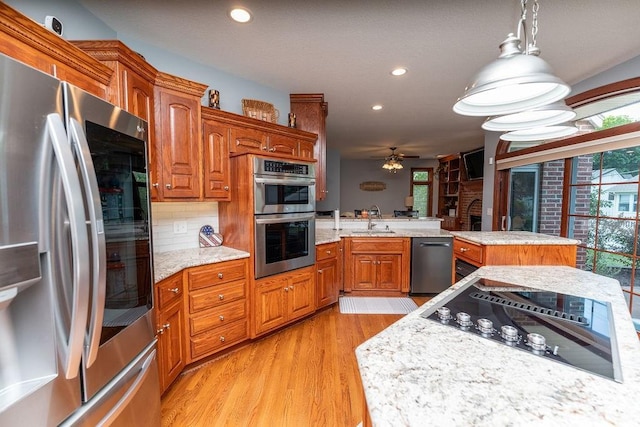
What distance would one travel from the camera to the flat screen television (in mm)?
6508

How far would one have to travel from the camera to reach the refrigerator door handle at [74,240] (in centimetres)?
77

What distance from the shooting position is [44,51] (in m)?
1.17

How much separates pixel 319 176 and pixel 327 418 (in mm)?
2574

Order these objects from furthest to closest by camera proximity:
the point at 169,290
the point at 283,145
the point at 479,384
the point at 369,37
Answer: the point at 283,145 < the point at 369,37 < the point at 169,290 < the point at 479,384

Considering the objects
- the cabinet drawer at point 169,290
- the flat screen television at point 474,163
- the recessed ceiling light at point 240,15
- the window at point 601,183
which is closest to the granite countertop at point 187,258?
the cabinet drawer at point 169,290

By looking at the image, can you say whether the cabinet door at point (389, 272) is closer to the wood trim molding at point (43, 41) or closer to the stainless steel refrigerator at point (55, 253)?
the stainless steel refrigerator at point (55, 253)

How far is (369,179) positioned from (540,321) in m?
8.33

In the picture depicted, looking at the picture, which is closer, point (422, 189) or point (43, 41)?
point (43, 41)

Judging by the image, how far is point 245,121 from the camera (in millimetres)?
2664

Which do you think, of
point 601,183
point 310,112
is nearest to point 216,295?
point 310,112

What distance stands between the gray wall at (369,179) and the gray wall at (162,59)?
599 cm

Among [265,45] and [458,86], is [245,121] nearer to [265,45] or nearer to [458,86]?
[265,45]

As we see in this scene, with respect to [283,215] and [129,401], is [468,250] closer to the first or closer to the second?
[283,215]

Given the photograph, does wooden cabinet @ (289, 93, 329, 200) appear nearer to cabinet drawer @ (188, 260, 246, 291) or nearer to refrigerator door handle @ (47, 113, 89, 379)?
cabinet drawer @ (188, 260, 246, 291)
